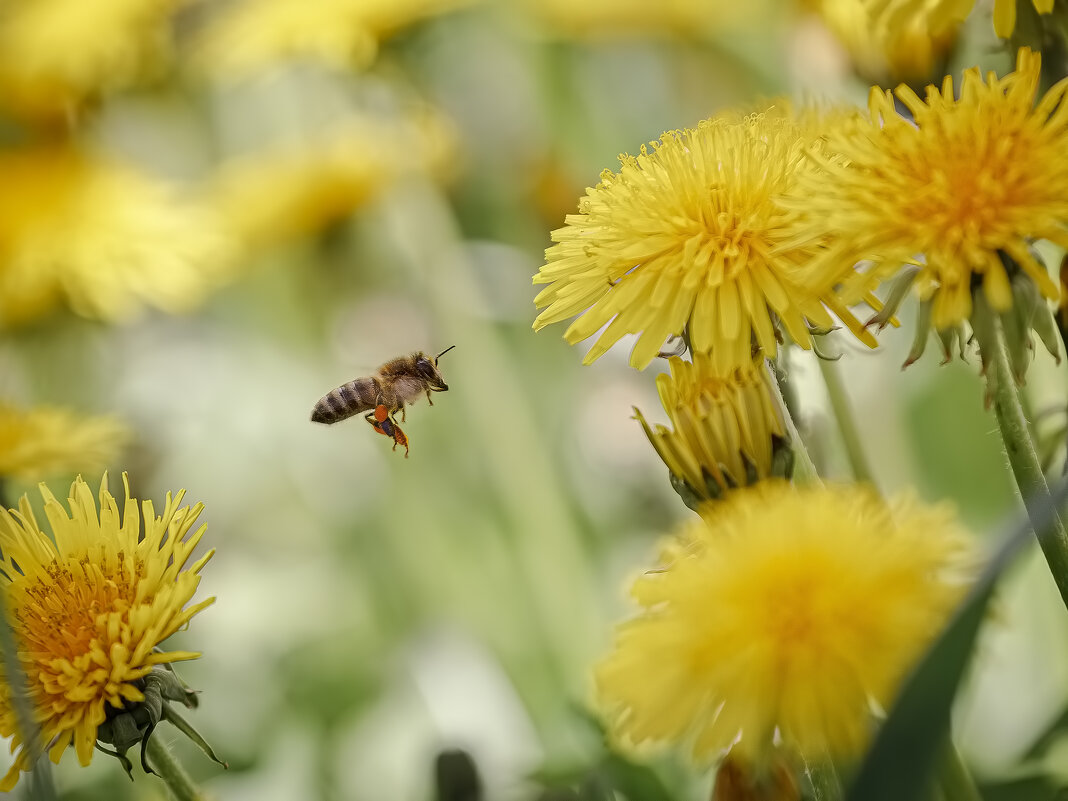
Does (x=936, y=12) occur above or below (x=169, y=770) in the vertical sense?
above

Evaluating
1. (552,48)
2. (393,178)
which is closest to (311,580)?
(393,178)

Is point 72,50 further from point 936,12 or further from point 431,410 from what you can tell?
point 936,12

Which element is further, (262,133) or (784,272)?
(262,133)

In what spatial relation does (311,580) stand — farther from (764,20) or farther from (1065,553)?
(1065,553)

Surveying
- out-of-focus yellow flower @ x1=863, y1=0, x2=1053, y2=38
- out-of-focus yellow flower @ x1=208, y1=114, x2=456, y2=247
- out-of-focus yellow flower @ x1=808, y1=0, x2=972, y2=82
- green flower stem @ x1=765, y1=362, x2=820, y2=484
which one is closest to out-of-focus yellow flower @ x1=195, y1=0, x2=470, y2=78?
out-of-focus yellow flower @ x1=208, y1=114, x2=456, y2=247

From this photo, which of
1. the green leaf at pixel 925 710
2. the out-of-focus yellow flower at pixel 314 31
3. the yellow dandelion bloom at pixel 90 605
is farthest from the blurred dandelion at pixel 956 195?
the out-of-focus yellow flower at pixel 314 31

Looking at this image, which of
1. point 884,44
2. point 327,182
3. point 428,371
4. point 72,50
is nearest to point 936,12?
point 884,44

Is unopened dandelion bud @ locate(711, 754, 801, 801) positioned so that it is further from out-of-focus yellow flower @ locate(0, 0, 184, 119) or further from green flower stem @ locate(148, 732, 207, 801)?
out-of-focus yellow flower @ locate(0, 0, 184, 119)
